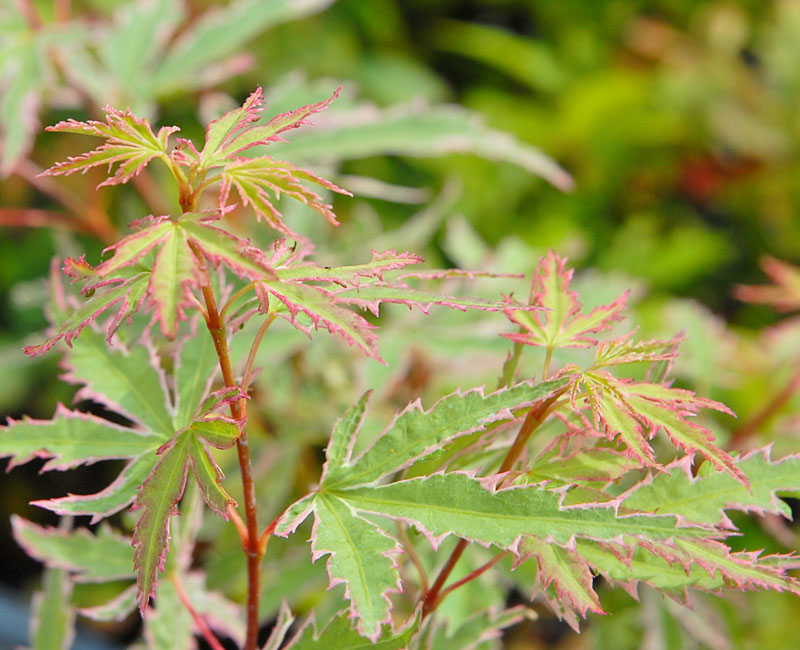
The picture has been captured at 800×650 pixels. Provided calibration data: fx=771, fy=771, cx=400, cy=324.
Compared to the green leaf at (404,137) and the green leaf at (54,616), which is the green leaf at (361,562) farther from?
the green leaf at (404,137)

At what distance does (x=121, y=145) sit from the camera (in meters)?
0.33

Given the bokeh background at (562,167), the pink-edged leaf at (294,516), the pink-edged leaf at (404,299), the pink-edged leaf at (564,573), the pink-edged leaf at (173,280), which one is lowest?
the bokeh background at (562,167)

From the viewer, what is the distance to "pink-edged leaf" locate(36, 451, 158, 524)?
381 mm

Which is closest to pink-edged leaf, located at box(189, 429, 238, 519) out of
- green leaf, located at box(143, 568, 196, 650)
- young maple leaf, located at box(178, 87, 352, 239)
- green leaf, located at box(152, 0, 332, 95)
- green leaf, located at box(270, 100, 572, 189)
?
young maple leaf, located at box(178, 87, 352, 239)

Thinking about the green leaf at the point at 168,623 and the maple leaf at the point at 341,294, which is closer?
the maple leaf at the point at 341,294

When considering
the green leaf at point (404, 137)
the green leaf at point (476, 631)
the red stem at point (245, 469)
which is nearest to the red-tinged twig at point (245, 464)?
the red stem at point (245, 469)

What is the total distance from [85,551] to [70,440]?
155 mm

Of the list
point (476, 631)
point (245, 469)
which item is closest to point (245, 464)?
point (245, 469)

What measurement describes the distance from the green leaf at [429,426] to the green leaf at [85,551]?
0.23 meters

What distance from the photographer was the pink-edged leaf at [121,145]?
320mm

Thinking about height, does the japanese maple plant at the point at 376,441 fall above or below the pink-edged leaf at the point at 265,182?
below

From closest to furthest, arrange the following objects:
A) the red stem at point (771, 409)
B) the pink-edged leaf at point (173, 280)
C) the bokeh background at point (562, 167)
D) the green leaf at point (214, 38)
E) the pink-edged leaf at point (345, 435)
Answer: the pink-edged leaf at point (173, 280) → the pink-edged leaf at point (345, 435) → the red stem at point (771, 409) → the green leaf at point (214, 38) → the bokeh background at point (562, 167)

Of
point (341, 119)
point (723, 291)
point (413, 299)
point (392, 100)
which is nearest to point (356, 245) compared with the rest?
point (341, 119)

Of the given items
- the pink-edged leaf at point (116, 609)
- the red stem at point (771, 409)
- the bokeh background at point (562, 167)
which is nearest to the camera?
the pink-edged leaf at point (116, 609)
